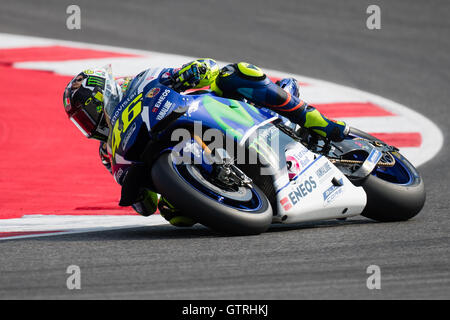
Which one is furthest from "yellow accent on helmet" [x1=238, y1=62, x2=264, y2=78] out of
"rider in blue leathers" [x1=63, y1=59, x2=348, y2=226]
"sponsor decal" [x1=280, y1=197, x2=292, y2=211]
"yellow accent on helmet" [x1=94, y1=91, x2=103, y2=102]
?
"yellow accent on helmet" [x1=94, y1=91, x2=103, y2=102]

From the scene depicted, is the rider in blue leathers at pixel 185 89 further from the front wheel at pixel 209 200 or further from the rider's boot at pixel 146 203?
the front wheel at pixel 209 200

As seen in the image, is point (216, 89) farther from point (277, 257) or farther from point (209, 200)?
point (277, 257)

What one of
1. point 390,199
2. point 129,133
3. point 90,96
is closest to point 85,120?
point 90,96

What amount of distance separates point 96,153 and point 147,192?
11.0ft

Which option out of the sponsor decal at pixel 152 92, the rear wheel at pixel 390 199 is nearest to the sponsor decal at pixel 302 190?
the rear wheel at pixel 390 199

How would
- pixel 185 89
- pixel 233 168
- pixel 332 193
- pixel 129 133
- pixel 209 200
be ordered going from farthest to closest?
pixel 185 89, pixel 332 193, pixel 129 133, pixel 233 168, pixel 209 200

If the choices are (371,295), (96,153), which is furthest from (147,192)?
(96,153)

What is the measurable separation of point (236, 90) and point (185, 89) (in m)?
0.38

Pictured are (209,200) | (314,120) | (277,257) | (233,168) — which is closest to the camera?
(277,257)

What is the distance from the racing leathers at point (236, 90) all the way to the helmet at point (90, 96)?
0.48ft

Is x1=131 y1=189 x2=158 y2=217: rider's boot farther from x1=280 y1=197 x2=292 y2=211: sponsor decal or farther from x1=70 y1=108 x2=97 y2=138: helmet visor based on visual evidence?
x1=280 y1=197 x2=292 y2=211: sponsor decal

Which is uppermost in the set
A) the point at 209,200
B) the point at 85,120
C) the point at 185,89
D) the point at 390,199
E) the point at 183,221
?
the point at 185,89

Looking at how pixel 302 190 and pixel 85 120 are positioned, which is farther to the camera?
pixel 85 120

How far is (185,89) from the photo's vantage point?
6.46m
